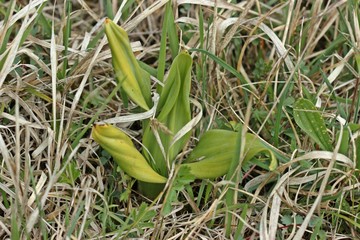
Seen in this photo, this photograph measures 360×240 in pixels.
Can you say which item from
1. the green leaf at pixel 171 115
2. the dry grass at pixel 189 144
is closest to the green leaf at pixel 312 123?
the dry grass at pixel 189 144

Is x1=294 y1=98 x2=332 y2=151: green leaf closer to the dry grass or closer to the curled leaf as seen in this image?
the dry grass

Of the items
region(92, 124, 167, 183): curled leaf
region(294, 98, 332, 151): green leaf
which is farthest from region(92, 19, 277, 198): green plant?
region(294, 98, 332, 151): green leaf

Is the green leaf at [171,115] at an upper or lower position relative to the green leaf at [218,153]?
upper

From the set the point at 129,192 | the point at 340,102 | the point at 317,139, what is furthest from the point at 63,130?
the point at 340,102

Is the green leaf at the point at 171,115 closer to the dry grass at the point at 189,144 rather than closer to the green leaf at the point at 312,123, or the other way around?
the dry grass at the point at 189,144

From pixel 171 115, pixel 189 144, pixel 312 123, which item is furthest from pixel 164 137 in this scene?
pixel 312 123

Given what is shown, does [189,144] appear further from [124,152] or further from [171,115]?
[124,152]

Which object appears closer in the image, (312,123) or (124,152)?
(124,152)

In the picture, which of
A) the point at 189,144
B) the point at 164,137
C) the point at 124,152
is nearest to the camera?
the point at 124,152

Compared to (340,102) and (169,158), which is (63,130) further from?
(340,102)
